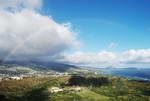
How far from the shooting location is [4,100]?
47.2 meters

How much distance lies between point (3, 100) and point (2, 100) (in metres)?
0.27

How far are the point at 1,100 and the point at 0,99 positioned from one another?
3.37ft

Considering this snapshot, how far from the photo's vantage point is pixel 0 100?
153ft

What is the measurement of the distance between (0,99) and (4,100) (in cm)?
110

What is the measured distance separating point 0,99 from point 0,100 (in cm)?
110

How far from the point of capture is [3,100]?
47094 mm

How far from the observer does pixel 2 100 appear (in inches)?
1845

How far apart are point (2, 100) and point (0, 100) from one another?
0.48 metres

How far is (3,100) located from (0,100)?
751mm

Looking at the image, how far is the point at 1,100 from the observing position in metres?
46.7

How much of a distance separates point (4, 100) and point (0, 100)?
969mm

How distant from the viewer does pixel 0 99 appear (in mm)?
47562
